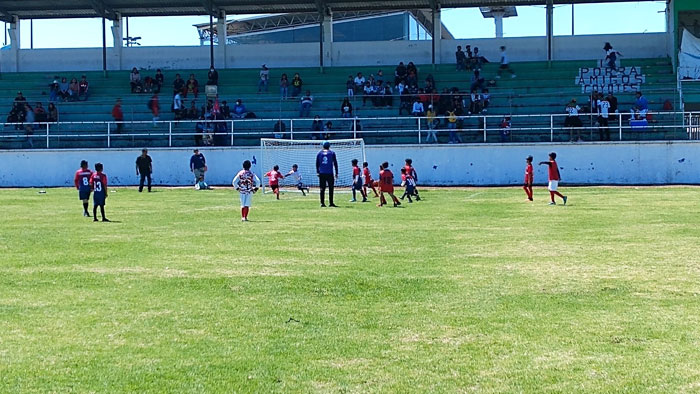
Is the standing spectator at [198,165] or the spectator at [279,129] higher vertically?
the spectator at [279,129]

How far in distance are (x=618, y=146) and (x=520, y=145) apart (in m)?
3.82

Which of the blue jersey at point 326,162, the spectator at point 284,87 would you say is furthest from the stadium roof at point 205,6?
the blue jersey at point 326,162

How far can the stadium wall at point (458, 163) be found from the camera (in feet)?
127

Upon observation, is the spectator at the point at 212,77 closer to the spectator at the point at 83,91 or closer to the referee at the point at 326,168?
the spectator at the point at 83,91

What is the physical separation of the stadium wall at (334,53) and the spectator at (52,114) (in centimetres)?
734

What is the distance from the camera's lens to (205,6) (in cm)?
4681

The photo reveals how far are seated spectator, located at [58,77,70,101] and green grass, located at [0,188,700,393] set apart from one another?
27.8 meters

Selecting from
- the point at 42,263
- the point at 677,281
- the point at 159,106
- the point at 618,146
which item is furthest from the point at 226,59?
the point at 677,281

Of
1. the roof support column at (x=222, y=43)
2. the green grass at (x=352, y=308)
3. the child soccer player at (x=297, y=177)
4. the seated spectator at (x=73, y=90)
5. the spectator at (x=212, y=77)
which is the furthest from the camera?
the roof support column at (x=222, y=43)

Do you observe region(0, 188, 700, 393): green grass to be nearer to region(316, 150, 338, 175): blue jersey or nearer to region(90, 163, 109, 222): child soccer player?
region(90, 163, 109, 222): child soccer player

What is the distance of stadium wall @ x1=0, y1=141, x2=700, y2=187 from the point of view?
1529 inches

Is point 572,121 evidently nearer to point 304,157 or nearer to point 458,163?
point 458,163

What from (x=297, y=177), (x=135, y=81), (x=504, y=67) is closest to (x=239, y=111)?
(x=135, y=81)

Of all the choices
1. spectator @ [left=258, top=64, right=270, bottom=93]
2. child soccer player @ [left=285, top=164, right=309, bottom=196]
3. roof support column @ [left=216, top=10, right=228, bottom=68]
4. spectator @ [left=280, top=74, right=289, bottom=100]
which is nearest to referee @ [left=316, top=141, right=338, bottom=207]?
child soccer player @ [left=285, top=164, right=309, bottom=196]
